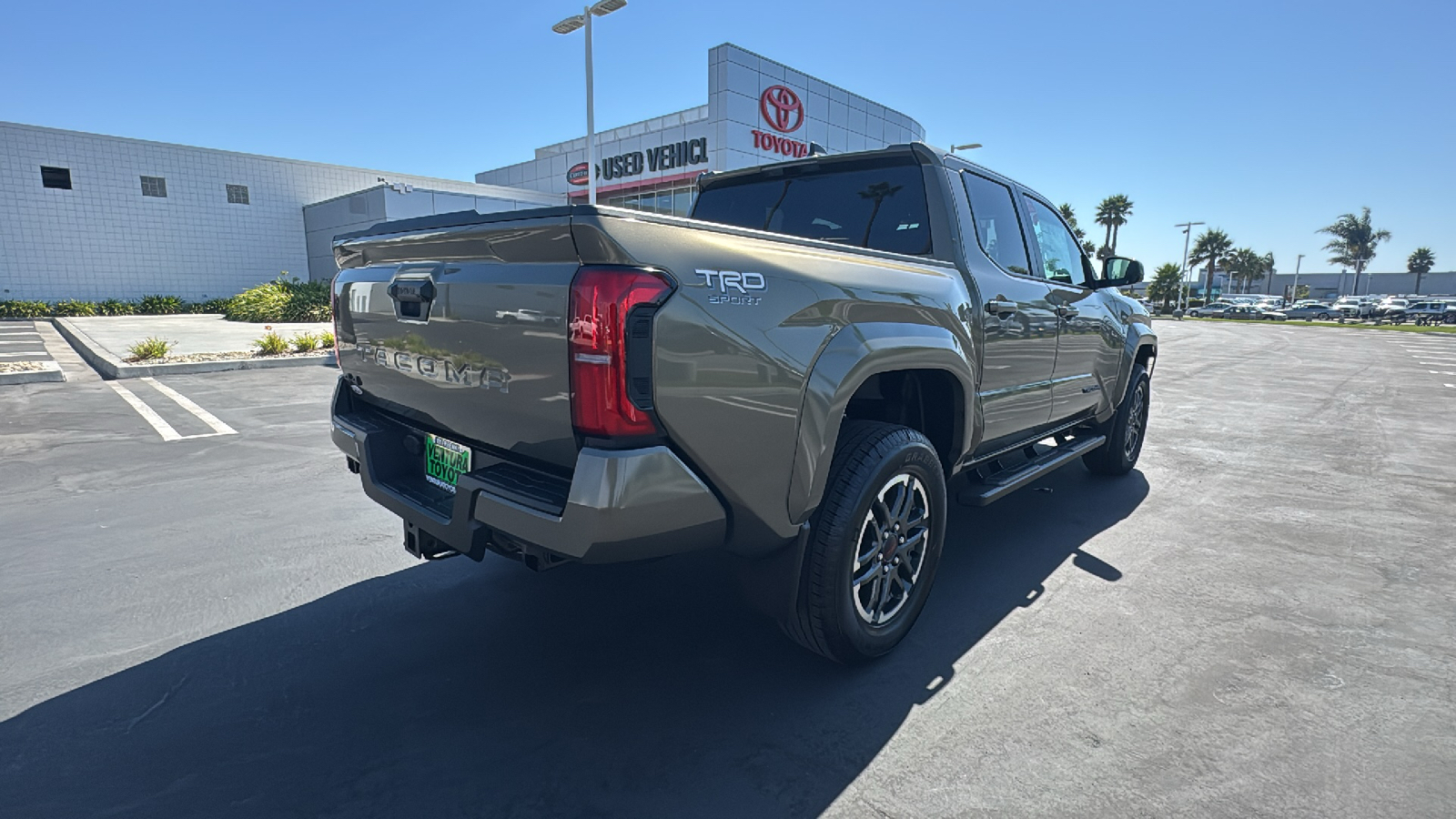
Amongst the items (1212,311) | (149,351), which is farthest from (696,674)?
(1212,311)

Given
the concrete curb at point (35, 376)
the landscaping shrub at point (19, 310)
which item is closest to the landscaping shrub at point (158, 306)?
the landscaping shrub at point (19, 310)

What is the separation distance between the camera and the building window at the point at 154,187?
87.0ft

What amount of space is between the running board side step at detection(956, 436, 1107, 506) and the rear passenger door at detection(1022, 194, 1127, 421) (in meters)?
0.22

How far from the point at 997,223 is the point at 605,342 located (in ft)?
9.05

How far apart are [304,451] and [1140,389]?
6839mm

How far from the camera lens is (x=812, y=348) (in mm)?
2281

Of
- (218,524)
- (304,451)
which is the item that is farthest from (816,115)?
(218,524)

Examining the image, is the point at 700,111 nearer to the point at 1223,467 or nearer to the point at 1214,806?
the point at 1223,467

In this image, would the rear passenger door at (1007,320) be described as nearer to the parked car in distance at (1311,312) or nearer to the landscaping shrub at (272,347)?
the landscaping shrub at (272,347)

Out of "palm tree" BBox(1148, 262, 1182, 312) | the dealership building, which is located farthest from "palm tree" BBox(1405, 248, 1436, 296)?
the dealership building

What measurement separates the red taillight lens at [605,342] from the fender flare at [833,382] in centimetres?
60

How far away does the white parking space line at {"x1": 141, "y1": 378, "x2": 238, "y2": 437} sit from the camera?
21.9 feet

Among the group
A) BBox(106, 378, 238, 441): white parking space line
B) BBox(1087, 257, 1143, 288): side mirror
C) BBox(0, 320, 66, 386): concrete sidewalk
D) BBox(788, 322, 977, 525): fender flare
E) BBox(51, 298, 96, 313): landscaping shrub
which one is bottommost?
BBox(106, 378, 238, 441): white parking space line

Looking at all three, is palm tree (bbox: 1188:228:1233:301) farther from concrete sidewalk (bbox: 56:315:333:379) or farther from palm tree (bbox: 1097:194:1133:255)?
concrete sidewalk (bbox: 56:315:333:379)
